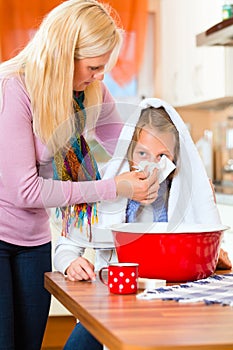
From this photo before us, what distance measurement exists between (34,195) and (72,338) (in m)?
0.38

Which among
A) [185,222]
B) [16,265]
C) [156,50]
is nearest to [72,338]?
[16,265]

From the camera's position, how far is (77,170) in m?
1.79

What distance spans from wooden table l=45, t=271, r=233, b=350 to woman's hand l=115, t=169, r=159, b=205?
288mm

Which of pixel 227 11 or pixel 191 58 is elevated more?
pixel 227 11

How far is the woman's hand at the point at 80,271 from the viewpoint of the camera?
1543mm

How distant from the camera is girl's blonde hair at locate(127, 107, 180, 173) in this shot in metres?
1.78

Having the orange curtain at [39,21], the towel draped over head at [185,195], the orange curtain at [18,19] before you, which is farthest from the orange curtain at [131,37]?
the towel draped over head at [185,195]

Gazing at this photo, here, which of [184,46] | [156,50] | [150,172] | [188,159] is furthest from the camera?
[156,50]

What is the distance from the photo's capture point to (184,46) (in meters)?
4.40

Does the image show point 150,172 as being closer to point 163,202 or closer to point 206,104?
point 163,202

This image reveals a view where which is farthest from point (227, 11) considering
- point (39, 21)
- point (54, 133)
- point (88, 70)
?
point (54, 133)

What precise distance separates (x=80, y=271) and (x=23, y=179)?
31cm

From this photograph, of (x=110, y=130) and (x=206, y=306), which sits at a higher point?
(x=110, y=130)

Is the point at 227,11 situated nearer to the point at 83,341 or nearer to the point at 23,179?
the point at 23,179
